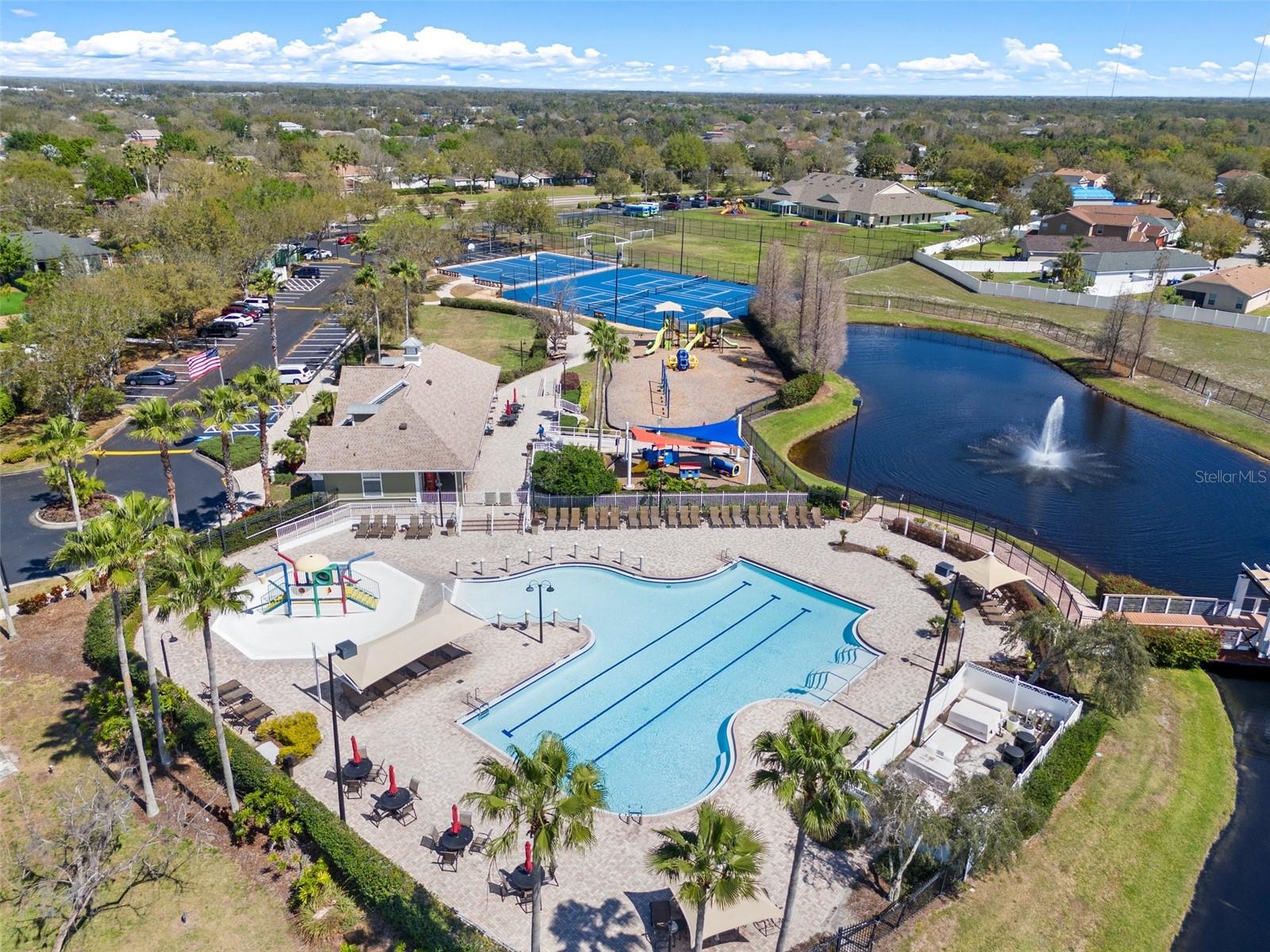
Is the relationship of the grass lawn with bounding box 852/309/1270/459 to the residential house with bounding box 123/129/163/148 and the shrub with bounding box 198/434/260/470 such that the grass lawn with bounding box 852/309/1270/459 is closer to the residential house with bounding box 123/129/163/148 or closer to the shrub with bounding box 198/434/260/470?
the shrub with bounding box 198/434/260/470

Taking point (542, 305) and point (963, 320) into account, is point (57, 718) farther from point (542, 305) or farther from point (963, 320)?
point (963, 320)

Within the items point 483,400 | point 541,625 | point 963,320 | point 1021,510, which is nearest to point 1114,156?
point 963,320

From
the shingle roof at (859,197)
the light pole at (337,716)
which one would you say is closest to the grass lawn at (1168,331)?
the shingle roof at (859,197)

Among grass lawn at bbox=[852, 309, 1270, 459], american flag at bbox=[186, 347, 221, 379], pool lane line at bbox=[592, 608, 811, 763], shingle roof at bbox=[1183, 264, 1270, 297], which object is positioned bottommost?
pool lane line at bbox=[592, 608, 811, 763]

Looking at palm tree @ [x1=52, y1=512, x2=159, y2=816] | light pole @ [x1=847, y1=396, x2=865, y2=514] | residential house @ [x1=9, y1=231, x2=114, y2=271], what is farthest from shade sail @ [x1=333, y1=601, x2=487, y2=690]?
residential house @ [x1=9, y1=231, x2=114, y2=271]

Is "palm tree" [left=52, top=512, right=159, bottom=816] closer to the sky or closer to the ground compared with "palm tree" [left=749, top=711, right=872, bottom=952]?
closer to the sky

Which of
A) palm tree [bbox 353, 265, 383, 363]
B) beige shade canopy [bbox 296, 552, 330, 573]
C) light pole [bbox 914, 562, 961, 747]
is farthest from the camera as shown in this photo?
palm tree [bbox 353, 265, 383, 363]
